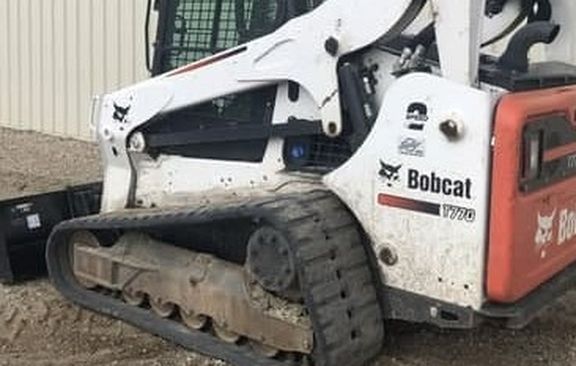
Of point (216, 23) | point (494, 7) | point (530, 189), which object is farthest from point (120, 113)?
point (530, 189)

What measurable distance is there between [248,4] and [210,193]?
94cm

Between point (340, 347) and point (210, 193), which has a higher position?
point (210, 193)

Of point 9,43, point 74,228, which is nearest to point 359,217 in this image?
point 74,228

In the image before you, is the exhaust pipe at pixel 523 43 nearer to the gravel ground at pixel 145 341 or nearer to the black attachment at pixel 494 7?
the black attachment at pixel 494 7

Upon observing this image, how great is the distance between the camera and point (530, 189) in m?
4.05

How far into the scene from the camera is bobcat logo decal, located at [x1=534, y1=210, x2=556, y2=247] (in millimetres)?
4168

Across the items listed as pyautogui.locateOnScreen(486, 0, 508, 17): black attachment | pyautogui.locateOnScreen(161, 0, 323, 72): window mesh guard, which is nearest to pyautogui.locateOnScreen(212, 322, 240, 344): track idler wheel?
pyautogui.locateOnScreen(161, 0, 323, 72): window mesh guard

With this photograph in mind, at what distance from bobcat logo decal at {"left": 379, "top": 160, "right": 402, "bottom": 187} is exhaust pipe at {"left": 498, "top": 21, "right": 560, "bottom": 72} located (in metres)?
0.70

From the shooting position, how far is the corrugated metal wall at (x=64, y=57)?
33.2 feet

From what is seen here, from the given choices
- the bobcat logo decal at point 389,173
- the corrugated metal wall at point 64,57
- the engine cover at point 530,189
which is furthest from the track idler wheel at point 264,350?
the corrugated metal wall at point 64,57

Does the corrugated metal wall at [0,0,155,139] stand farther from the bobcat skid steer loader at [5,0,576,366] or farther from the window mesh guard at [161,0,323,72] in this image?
the bobcat skid steer loader at [5,0,576,366]

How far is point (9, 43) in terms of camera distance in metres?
11.6

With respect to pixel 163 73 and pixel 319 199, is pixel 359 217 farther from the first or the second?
pixel 163 73

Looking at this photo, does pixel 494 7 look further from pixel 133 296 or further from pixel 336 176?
pixel 133 296
